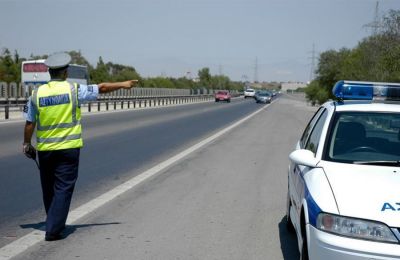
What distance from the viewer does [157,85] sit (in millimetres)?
146125

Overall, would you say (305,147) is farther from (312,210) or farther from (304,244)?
(312,210)

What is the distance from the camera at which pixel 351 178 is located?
4484 mm

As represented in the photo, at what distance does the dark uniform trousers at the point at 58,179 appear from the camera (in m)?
6.14

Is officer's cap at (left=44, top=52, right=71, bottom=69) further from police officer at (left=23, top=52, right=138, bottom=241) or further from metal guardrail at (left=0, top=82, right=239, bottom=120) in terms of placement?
metal guardrail at (left=0, top=82, right=239, bottom=120)

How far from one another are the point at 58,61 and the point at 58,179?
1.25m

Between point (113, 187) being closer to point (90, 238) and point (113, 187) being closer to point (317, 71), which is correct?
point (90, 238)

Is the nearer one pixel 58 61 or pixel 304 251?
pixel 304 251

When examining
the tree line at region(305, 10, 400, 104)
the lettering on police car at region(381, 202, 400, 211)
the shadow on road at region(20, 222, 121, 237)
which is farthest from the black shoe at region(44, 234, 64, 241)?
the tree line at region(305, 10, 400, 104)

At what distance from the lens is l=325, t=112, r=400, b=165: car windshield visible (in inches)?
204

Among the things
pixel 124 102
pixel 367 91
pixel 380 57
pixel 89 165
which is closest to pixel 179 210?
pixel 367 91

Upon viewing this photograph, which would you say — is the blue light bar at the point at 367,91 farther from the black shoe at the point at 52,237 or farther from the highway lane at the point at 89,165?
the highway lane at the point at 89,165

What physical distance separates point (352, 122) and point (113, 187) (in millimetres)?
5158

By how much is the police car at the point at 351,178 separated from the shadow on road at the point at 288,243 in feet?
0.92

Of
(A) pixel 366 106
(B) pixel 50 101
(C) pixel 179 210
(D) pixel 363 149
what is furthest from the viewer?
(C) pixel 179 210
